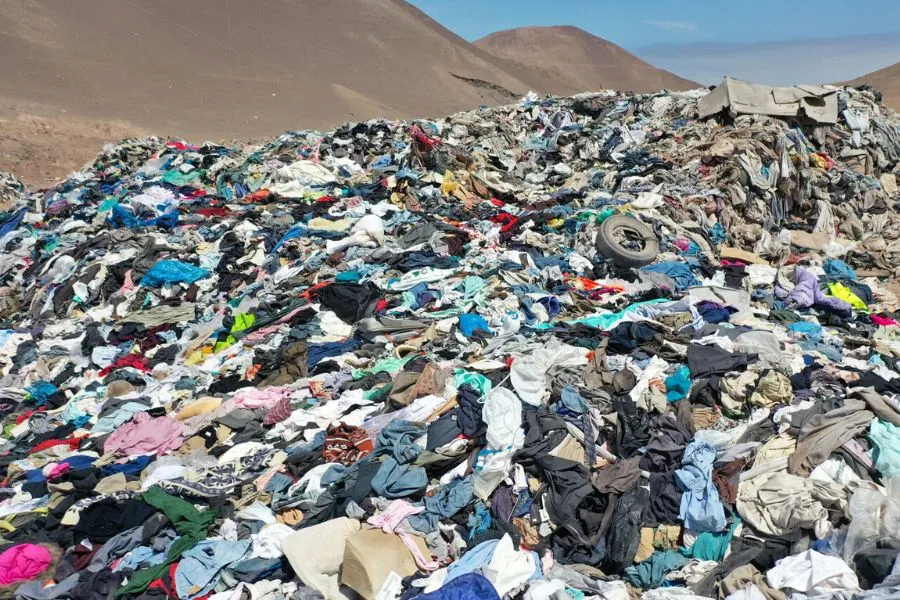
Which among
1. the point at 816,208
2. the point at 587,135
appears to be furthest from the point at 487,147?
the point at 816,208

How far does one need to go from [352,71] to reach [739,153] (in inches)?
1471

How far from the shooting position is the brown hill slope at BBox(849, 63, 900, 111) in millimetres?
29905

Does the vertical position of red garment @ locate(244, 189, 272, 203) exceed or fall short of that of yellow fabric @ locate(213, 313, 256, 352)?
it exceeds it

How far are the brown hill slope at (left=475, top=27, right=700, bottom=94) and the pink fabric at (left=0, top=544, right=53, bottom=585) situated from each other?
68232 millimetres

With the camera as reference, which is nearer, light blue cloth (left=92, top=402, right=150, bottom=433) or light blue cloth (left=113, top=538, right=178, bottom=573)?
light blue cloth (left=113, top=538, right=178, bottom=573)

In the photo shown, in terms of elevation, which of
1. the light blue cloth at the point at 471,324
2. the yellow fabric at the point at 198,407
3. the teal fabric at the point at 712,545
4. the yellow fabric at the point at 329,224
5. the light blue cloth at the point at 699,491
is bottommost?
the yellow fabric at the point at 198,407

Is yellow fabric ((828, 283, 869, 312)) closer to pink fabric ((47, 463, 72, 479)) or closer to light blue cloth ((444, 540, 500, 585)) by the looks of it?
light blue cloth ((444, 540, 500, 585))

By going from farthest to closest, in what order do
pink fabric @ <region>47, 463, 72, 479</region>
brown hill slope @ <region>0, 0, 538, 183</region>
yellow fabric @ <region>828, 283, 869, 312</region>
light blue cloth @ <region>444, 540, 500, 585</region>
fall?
brown hill slope @ <region>0, 0, 538, 183</region> < yellow fabric @ <region>828, 283, 869, 312</region> < pink fabric @ <region>47, 463, 72, 479</region> < light blue cloth @ <region>444, 540, 500, 585</region>

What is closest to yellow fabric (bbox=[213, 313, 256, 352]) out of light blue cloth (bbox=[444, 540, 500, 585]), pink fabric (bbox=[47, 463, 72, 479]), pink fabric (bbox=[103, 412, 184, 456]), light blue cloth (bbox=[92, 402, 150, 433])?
light blue cloth (bbox=[92, 402, 150, 433])

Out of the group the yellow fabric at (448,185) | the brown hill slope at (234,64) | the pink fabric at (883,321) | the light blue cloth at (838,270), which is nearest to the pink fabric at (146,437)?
the yellow fabric at (448,185)

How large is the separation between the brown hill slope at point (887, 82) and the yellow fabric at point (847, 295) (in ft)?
82.4

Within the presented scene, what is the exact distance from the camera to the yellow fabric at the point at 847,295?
800 cm

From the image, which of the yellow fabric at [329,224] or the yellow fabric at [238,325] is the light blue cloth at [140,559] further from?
the yellow fabric at [329,224]

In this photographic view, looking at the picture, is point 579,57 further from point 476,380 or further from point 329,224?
point 476,380
